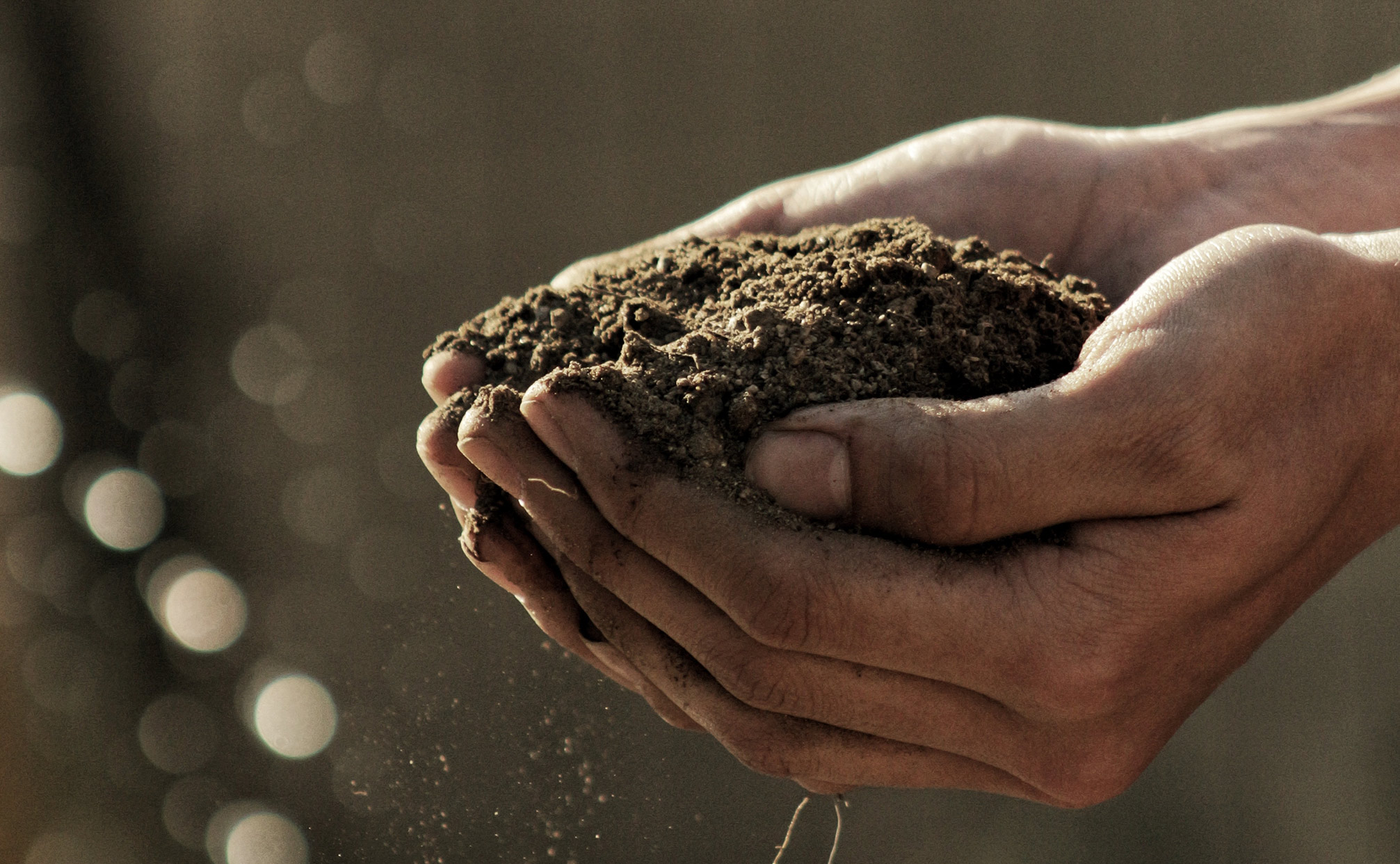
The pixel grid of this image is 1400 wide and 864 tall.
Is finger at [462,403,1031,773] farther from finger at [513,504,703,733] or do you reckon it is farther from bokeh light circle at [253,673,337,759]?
bokeh light circle at [253,673,337,759]

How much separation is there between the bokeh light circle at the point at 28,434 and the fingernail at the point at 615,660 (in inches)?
97.6

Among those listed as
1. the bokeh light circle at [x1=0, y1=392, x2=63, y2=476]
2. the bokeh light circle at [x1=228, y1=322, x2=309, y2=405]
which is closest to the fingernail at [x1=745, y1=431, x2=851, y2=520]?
the bokeh light circle at [x1=228, y1=322, x2=309, y2=405]

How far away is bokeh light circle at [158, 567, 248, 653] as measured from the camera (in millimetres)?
3061

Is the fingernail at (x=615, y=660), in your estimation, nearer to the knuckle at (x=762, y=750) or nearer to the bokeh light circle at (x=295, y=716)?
the knuckle at (x=762, y=750)

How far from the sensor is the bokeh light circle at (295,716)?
2.97m

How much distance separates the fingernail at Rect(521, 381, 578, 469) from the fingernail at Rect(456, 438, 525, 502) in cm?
6

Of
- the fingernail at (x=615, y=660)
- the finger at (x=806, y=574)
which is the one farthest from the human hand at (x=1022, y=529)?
the fingernail at (x=615, y=660)

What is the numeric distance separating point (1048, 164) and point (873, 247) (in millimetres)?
820

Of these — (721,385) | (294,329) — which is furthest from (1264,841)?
(294,329)

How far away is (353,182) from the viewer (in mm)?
2889

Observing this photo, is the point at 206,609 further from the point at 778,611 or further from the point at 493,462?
the point at 778,611

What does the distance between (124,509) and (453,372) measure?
2.28 meters

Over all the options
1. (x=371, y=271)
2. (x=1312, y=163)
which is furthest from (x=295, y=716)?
(x=1312, y=163)

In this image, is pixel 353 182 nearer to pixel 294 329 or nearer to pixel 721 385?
pixel 294 329
